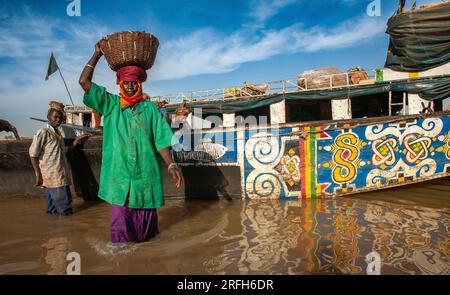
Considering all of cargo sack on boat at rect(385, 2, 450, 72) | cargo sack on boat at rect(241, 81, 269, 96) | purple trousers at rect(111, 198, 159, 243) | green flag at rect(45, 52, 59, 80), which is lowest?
purple trousers at rect(111, 198, 159, 243)

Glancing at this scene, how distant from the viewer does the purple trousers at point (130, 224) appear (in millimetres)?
2479

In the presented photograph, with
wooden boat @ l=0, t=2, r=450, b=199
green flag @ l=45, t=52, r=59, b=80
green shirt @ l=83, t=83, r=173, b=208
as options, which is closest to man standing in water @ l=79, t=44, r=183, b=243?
green shirt @ l=83, t=83, r=173, b=208

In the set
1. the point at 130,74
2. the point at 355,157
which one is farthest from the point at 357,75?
the point at 130,74

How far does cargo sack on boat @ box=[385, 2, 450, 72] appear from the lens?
8570mm

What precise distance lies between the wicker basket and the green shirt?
0.30 metres

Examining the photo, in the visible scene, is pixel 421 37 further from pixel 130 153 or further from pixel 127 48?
pixel 130 153

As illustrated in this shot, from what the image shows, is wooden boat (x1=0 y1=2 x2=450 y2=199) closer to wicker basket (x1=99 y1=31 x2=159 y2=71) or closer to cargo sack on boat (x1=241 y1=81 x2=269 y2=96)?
wicker basket (x1=99 y1=31 x2=159 y2=71)

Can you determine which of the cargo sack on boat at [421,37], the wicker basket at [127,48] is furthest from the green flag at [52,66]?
the cargo sack on boat at [421,37]

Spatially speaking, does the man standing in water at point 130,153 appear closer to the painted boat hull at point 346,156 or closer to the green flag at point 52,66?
the painted boat hull at point 346,156

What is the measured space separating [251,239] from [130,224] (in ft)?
3.74

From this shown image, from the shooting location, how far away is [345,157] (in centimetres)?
421

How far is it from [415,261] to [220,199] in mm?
2701

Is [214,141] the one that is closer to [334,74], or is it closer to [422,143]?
[422,143]
